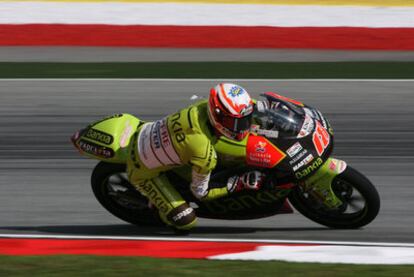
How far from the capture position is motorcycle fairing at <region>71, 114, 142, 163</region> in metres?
8.12

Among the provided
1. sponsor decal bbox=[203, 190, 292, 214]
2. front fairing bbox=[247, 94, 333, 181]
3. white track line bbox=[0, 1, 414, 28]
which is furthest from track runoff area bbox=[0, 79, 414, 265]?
white track line bbox=[0, 1, 414, 28]

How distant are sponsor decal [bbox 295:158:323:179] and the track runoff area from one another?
570mm

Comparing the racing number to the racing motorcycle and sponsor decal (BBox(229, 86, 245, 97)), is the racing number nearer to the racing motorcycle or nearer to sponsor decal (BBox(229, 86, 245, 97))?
the racing motorcycle

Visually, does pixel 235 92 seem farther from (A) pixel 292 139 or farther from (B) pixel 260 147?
(A) pixel 292 139

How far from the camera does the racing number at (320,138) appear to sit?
301 inches

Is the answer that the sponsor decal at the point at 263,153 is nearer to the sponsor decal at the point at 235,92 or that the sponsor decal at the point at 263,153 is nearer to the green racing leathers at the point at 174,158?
the green racing leathers at the point at 174,158

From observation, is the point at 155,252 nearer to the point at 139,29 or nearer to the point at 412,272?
the point at 412,272

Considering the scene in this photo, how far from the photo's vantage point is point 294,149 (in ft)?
25.0

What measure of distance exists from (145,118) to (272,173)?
503cm

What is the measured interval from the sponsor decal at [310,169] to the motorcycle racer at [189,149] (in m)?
0.32

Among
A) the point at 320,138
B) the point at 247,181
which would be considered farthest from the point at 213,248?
the point at 320,138

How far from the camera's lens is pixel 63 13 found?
1886 cm

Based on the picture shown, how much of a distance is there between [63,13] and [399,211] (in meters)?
11.4

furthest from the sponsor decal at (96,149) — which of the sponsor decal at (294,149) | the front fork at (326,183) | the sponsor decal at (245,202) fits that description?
the front fork at (326,183)
